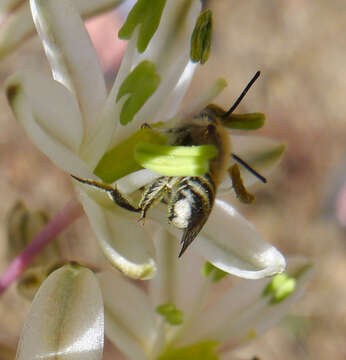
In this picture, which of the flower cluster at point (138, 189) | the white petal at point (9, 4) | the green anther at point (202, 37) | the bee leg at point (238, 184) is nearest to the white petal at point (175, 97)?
A: the flower cluster at point (138, 189)

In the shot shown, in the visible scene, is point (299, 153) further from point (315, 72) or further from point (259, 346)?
point (259, 346)

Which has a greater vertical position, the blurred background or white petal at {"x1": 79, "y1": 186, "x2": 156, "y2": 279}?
white petal at {"x1": 79, "y1": 186, "x2": 156, "y2": 279}

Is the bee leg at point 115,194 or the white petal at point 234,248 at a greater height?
the bee leg at point 115,194

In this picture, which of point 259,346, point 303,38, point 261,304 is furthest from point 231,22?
point 261,304

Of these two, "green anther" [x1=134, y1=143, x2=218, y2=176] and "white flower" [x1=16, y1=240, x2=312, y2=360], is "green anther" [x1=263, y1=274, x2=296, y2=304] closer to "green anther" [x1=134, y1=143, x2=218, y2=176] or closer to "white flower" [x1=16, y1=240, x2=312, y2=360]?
"white flower" [x1=16, y1=240, x2=312, y2=360]

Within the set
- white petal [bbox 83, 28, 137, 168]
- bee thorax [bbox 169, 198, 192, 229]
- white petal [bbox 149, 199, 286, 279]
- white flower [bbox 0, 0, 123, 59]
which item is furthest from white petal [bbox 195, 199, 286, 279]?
white flower [bbox 0, 0, 123, 59]

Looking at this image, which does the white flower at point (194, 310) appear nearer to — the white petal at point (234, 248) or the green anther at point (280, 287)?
the green anther at point (280, 287)

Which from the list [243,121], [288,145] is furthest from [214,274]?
[288,145]
